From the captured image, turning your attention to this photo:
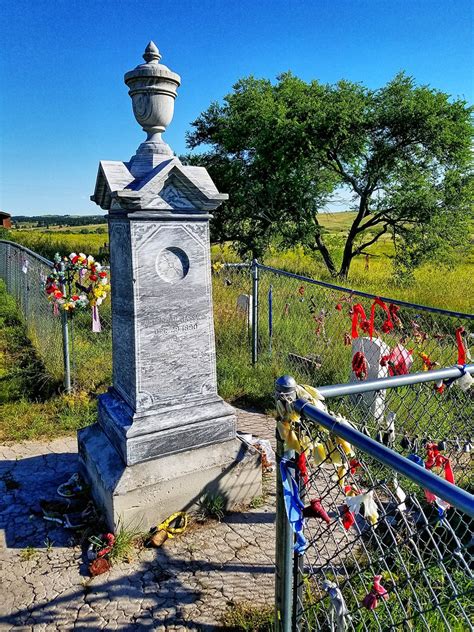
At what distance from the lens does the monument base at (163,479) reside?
287 centimetres

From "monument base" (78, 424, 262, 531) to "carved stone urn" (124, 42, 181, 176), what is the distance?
1.87m

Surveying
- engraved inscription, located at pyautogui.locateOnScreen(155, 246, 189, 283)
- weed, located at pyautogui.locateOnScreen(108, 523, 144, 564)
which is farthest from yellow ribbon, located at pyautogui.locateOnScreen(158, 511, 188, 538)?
engraved inscription, located at pyautogui.locateOnScreen(155, 246, 189, 283)

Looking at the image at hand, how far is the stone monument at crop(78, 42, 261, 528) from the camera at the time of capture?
2895mm

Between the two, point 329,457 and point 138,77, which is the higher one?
point 138,77

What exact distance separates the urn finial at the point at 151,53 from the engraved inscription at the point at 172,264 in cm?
122

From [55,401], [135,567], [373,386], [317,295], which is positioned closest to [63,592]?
[135,567]

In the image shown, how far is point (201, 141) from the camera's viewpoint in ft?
59.1

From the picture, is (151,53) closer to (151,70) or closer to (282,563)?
(151,70)

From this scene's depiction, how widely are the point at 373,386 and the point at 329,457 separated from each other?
0.35m

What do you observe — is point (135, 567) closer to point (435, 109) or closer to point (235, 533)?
point (235, 533)

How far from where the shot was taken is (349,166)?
587 inches

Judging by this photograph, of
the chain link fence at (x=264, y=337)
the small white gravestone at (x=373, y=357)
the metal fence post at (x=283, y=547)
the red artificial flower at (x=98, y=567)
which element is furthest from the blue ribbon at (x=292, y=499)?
the chain link fence at (x=264, y=337)

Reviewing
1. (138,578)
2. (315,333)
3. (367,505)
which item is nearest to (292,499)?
(367,505)

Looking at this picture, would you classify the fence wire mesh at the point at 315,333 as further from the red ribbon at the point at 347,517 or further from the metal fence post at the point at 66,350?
the red ribbon at the point at 347,517
